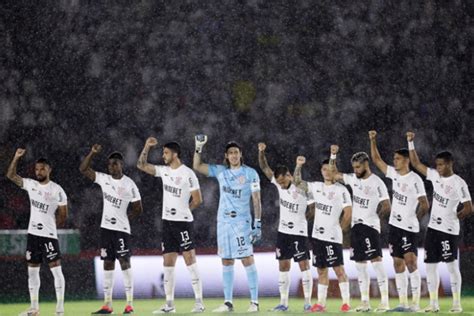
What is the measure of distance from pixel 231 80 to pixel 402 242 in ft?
59.3

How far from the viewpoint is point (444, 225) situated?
15.7m

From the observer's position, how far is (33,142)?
30562mm

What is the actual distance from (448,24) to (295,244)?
1836 cm

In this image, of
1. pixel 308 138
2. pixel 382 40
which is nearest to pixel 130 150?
pixel 308 138

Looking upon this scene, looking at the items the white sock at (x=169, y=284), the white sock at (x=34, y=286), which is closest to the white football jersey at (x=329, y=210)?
the white sock at (x=169, y=284)

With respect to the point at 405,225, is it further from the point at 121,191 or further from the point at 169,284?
the point at 121,191

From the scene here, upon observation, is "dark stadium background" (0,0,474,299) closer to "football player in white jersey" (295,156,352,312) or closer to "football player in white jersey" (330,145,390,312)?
"football player in white jersey" (295,156,352,312)

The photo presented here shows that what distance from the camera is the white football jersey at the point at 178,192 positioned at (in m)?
16.2

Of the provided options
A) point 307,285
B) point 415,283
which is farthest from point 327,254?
point 415,283

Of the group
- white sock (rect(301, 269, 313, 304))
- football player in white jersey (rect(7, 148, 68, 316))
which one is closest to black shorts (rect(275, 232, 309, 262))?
white sock (rect(301, 269, 313, 304))

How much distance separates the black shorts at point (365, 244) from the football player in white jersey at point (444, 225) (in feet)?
2.54

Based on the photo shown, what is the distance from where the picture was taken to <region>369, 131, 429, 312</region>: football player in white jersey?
1581cm

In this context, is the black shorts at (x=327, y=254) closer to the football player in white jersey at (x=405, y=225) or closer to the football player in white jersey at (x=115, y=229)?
the football player in white jersey at (x=405, y=225)

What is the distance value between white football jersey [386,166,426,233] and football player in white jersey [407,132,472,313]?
8.9 inches
